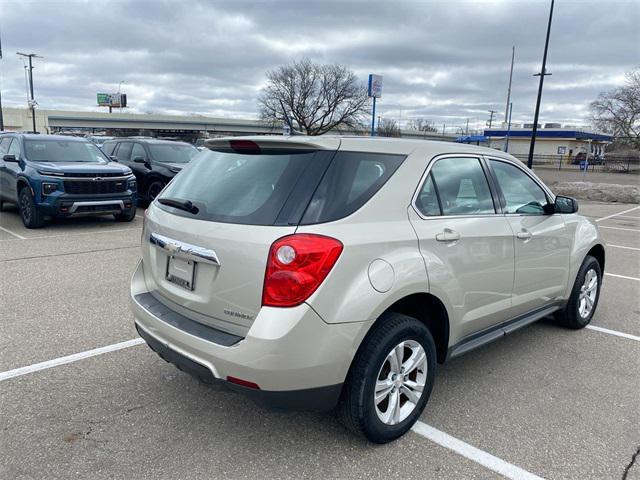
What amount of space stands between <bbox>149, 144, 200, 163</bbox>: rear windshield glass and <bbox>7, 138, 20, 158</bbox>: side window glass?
121 inches

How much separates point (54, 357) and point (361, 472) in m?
2.58

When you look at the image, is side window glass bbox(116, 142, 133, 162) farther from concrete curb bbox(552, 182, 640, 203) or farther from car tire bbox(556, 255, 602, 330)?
concrete curb bbox(552, 182, 640, 203)

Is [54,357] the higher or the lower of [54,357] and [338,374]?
the lower

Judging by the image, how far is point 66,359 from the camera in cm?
378

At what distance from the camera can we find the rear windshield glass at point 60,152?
9719 millimetres

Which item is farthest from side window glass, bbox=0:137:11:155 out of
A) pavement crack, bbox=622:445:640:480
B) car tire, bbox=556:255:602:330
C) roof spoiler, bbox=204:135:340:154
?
pavement crack, bbox=622:445:640:480

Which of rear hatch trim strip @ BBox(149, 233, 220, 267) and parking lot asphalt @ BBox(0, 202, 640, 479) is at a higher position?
rear hatch trim strip @ BBox(149, 233, 220, 267)

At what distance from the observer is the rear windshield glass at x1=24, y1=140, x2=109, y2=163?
31.9 ft

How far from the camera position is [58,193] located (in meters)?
8.86

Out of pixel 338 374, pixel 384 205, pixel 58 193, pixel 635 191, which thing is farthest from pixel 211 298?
pixel 635 191

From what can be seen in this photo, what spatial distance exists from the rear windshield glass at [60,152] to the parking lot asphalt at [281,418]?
5.86m

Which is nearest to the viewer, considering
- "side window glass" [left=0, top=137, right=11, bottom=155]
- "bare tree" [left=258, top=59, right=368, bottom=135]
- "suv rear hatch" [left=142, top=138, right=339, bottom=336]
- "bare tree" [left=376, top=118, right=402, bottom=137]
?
"suv rear hatch" [left=142, top=138, right=339, bottom=336]

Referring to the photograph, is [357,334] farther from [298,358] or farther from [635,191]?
[635,191]

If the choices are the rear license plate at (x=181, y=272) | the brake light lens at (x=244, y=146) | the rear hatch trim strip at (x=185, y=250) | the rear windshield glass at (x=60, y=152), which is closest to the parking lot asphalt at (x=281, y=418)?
the rear license plate at (x=181, y=272)
